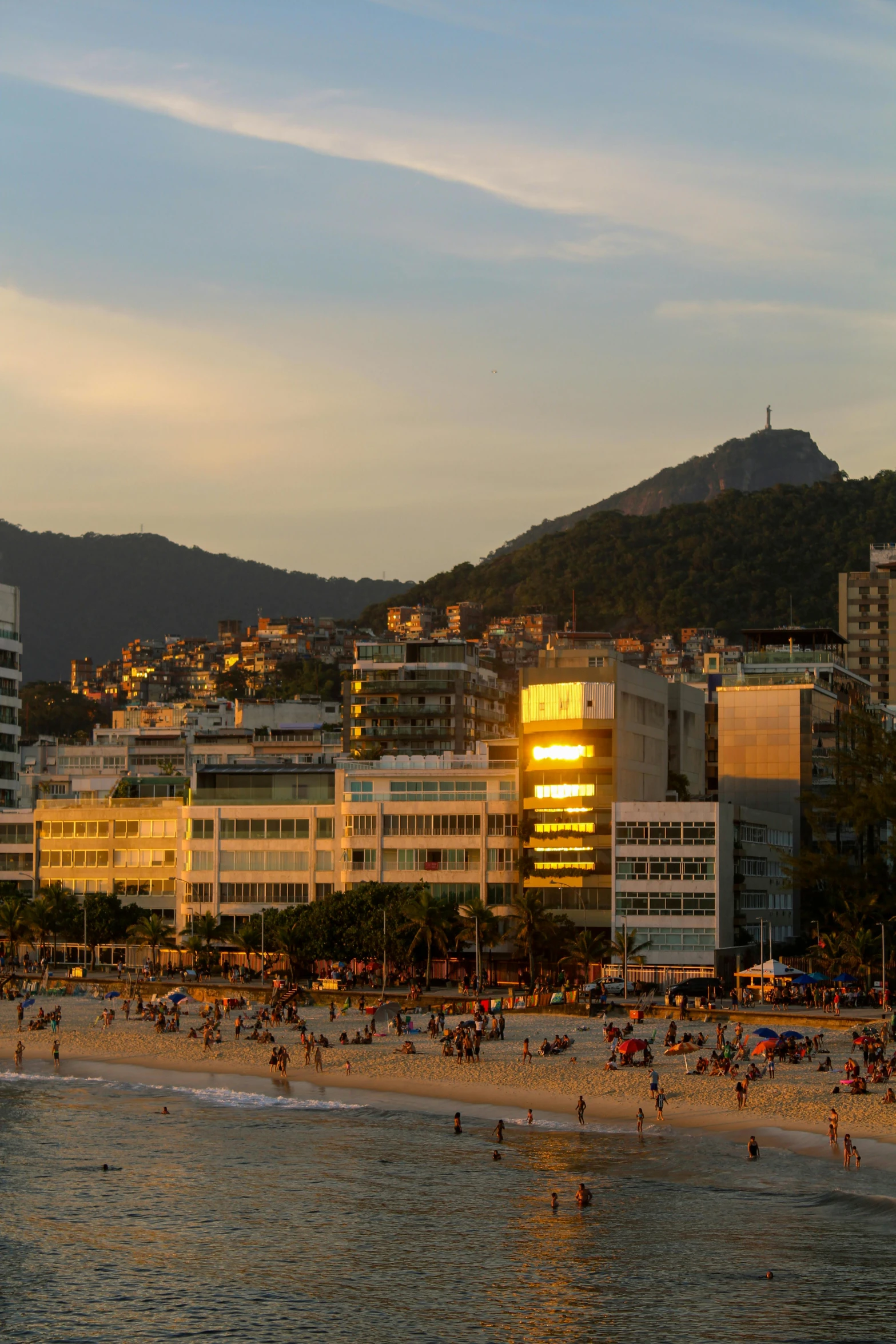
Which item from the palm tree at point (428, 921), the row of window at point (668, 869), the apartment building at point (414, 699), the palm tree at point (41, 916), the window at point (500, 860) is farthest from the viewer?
the apartment building at point (414, 699)

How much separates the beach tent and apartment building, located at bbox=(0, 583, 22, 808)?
75690 millimetres

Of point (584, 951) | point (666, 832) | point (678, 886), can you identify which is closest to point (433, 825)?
point (584, 951)

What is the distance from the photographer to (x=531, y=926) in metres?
112

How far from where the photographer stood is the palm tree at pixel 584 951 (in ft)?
363

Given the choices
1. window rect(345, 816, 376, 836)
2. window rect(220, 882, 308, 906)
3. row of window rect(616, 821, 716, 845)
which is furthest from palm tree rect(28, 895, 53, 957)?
row of window rect(616, 821, 716, 845)

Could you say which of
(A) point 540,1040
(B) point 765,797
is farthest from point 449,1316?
(B) point 765,797

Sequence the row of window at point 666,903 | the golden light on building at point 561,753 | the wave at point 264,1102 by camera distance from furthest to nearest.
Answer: the golden light on building at point 561,753 < the row of window at point 666,903 < the wave at point 264,1102

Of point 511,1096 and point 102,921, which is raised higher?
point 102,921

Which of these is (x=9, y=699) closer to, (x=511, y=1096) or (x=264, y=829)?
(x=264, y=829)

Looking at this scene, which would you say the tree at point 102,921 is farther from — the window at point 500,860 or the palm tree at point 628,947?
the palm tree at point 628,947

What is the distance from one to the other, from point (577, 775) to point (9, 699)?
7451 centimetres

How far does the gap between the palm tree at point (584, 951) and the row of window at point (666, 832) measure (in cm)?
692

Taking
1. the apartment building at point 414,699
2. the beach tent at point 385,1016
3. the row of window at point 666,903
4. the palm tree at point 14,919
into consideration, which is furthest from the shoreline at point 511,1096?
the apartment building at point 414,699

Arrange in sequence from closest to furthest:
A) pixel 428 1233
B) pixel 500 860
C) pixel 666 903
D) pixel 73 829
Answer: pixel 428 1233 → pixel 666 903 → pixel 500 860 → pixel 73 829
